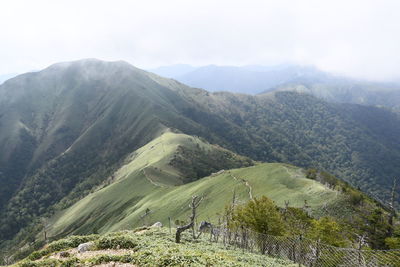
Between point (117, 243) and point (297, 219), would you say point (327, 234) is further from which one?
point (117, 243)

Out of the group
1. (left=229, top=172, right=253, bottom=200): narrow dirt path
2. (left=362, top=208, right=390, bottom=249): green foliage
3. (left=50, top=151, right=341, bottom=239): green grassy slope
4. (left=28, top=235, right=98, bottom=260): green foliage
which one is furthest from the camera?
(left=229, top=172, right=253, bottom=200): narrow dirt path

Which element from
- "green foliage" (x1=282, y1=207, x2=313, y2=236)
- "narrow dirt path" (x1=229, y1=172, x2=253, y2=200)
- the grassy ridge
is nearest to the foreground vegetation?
"green foliage" (x1=282, y1=207, x2=313, y2=236)

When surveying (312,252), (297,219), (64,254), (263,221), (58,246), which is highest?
(64,254)

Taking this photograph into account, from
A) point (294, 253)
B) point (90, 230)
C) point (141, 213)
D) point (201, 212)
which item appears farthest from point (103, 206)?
point (294, 253)

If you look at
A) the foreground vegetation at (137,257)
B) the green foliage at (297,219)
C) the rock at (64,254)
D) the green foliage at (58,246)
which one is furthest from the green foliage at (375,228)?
the rock at (64,254)

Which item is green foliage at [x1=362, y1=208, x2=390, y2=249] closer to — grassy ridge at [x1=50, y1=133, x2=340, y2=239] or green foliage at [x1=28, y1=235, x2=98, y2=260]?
grassy ridge at [x1=50, y1=133, x2=340, y2=239]

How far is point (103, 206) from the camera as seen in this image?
173750 millimetres

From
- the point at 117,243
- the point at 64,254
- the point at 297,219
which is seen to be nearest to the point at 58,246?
the point at 64,254

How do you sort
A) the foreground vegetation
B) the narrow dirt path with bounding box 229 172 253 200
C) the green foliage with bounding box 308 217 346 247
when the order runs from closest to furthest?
1. the foreground vegetation
2. the green foliage with bounding box 308 217 346 247
3. the narrow dirt path with bounding box 229 172 253 200

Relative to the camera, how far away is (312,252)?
36.8 m

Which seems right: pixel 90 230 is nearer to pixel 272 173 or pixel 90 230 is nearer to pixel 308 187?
pixel 272 173

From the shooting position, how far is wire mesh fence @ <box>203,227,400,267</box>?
1129 inches

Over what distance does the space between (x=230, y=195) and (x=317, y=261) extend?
70700 mm

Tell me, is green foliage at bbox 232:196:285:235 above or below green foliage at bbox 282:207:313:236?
above
